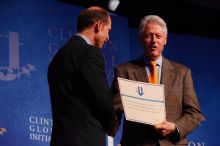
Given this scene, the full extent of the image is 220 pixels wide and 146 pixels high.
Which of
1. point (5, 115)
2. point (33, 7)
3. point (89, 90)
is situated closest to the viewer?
point (89, 90)

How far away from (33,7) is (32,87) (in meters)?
0.68

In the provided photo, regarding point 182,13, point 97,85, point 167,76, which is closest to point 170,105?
point 167,76

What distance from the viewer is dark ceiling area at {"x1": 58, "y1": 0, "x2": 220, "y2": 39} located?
5.49 m

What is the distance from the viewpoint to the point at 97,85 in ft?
7.97

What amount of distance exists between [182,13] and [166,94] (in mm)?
2966

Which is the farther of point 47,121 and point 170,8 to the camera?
point 170,8

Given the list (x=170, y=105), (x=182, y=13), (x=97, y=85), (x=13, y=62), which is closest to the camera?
(x=97, y=85)

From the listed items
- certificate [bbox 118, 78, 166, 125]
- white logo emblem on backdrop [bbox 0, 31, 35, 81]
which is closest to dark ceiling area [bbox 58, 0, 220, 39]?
white logo emblem on backdrop [bbox 0, 31, 35, 81]

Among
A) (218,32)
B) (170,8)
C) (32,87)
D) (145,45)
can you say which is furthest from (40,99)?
(218,32)

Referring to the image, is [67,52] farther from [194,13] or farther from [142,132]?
[194,13]

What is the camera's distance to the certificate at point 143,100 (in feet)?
8.91

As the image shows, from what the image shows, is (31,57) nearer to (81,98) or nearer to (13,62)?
(13,62)

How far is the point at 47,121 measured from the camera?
4.35m

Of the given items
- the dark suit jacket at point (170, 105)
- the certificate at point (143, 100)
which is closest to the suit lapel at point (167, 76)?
the dark suit jacket at point (170, 105)
